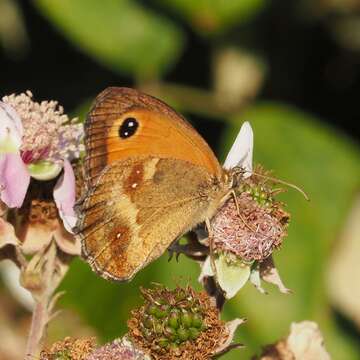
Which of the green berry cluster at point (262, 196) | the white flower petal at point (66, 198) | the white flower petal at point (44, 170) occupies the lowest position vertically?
the white flower petal at point (66, 198)

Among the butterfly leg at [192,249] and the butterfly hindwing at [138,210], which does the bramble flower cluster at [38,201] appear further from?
the butterfly leg at [192,249]

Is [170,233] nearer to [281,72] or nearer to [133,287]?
[133,287]

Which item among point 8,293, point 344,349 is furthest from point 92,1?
point 344,349

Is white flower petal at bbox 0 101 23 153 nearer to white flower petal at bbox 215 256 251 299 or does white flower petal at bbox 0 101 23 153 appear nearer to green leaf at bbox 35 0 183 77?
white flower petal at bbox 215 256 251 299

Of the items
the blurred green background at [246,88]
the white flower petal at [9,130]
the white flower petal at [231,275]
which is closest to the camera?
the white flower petal at [231,275]

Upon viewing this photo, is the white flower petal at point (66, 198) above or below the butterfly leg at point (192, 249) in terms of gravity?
above

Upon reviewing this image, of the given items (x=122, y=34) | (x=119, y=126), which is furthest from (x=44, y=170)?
(x=122, y=34)

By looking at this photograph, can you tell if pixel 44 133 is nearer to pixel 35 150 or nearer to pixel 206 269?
pixel 35 150

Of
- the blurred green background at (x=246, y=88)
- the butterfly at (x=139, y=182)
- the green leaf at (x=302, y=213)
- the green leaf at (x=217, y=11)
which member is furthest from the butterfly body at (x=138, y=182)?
the green leaf at (x=217, y=11)
